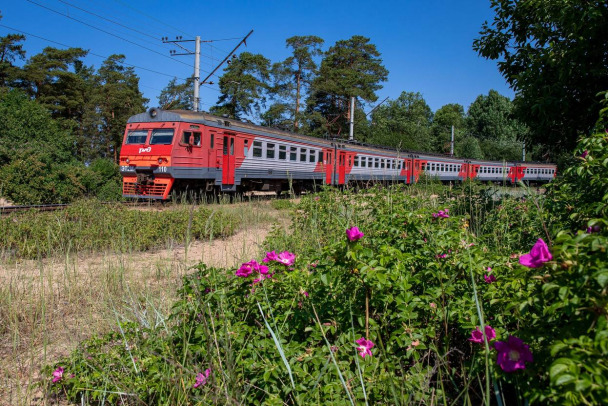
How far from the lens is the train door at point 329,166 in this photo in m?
17.1

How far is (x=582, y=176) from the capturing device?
6.33ft

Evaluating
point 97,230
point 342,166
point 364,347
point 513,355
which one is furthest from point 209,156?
point 513,355

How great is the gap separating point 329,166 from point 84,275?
14.0 metres

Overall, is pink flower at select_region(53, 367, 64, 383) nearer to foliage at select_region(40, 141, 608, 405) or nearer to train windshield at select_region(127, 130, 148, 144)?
foliage at select_region(40, 141, 608, 405)

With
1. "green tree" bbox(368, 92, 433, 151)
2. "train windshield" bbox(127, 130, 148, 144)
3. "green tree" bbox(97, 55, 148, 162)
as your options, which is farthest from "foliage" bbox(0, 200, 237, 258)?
"green tree" bbox(368, 92, 433, 151)

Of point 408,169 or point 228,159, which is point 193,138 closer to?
point 228,159

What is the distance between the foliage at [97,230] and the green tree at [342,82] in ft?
95.2

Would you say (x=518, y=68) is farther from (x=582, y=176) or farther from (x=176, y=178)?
(x=176, y=178)

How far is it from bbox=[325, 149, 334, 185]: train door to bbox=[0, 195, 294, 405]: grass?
9.35 meters

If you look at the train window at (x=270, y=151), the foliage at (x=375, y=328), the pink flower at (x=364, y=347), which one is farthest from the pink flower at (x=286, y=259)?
the train window at (x=270, y=151)

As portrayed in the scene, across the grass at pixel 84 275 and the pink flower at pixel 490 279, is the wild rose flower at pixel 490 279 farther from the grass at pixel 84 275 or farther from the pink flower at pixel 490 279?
the grass at pixel 84 275

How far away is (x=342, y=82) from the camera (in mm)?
36656

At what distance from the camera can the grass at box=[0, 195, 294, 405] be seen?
99.0 inches

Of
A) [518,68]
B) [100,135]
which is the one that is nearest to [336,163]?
[518,68]
